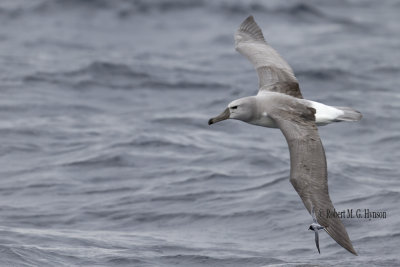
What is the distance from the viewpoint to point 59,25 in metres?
22.3

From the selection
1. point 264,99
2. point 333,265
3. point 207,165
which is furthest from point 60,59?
point 333,265

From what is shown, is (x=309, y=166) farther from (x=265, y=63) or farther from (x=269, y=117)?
(x=265, y=63)

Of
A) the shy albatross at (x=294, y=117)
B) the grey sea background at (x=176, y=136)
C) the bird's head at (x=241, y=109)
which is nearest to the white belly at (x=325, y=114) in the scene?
the shy albatross at (x=294, y=117)

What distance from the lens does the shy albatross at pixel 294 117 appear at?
8.91m

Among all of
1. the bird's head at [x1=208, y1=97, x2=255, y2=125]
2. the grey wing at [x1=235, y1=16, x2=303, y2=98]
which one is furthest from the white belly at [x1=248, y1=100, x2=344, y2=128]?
the grey wing at [x1=235, y1=16, x2=303, y2=98]

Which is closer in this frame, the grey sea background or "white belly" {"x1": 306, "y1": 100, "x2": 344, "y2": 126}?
"white belly" {"x1": 306, "y1": 100, "x2": 344, "y2": 126}

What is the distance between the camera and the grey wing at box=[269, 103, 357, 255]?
8.79m

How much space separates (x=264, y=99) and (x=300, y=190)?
5.58ft

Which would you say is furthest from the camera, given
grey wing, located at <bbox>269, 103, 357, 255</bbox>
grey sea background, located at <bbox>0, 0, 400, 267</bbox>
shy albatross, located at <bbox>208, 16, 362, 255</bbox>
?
grey sea background, located at <bbox>0, 0, 400, 267</bbox>

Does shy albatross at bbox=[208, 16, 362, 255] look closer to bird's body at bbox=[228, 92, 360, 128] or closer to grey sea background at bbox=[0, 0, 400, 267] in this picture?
bird's body at bbox=[228, 92, 360, 128]

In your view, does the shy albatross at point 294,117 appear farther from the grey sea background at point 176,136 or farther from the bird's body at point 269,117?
the grey sea background at point 176,136

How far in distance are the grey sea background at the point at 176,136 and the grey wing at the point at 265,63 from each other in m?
1.73

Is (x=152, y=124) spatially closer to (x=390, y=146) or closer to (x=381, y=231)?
(x=390, y=146)

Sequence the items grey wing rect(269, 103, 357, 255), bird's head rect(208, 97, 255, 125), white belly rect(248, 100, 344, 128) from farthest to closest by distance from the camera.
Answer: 1. white belly rect(248, 100, 344, 128)
2. bird's head rect(208, 97, 255, 125)
3. grey wing rect(269, 103, 357, 255)
